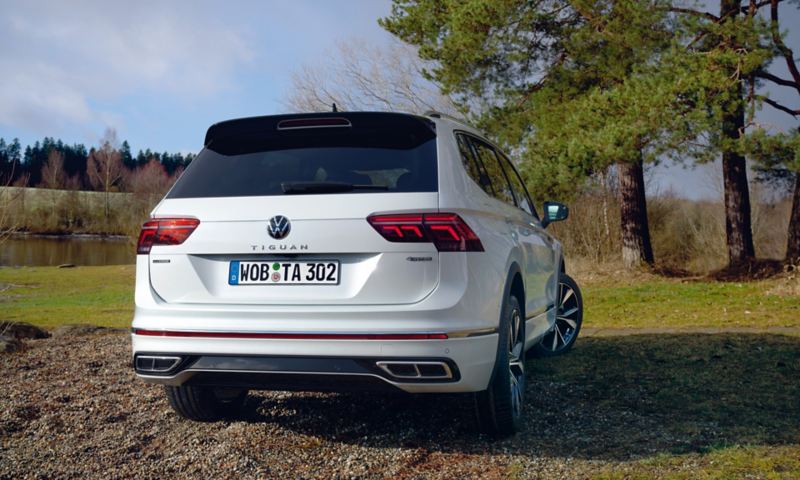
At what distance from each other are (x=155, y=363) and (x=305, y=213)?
1.13m

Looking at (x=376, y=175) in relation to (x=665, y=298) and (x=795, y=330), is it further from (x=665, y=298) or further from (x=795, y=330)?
(x=665, y=298)

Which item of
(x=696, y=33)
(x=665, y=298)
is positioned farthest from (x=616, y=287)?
(x=696, y=33)

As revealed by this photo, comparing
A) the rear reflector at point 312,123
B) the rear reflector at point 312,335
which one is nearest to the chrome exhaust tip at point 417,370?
the rear reflector at point 312,335

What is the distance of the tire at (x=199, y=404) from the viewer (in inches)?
175

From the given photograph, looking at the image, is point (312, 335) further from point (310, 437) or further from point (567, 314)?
point (567, 314)

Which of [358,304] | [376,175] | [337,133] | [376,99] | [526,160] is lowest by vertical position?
[358,304]

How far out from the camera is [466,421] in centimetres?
466

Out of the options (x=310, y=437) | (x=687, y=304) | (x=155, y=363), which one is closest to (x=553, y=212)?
(x=310, y=437)

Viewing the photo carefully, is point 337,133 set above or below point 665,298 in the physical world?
above

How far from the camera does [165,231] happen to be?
12.9ft

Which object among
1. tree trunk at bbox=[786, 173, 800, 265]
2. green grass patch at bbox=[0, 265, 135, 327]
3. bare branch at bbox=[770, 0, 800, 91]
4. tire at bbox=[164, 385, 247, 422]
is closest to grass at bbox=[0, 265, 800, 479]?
tire at bbox=[164, 385, 247, 422]

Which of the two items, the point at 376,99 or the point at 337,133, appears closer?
the point at 337,133

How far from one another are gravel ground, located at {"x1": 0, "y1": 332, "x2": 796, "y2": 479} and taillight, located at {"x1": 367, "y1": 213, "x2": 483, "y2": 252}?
3.75 feet

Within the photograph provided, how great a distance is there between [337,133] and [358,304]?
3.35ft
